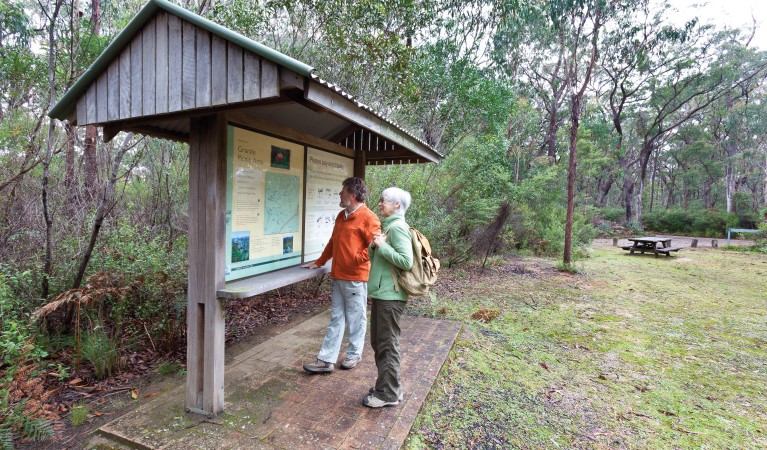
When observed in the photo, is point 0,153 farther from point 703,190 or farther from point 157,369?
point 703,190

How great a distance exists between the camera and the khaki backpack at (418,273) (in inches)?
108

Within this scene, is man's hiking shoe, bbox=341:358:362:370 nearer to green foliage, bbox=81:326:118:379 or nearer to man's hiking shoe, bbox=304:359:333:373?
man's hiking shoe, bbox=304:359:333:373

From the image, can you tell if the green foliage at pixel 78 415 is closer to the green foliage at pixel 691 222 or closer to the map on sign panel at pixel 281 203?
the map on sign panel at pixel 281 203

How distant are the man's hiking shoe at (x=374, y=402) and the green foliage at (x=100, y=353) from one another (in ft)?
7.89

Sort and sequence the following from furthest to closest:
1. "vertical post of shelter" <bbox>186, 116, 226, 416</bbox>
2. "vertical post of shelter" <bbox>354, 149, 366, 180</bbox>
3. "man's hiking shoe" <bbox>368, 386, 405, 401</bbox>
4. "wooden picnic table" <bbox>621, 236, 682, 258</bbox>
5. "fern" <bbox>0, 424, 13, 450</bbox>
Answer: "wooden picnic table" <bbox>621, 236, 682, 258</bbox>, "vertical post of shelter" <bbox>354, 149, 366, 180</bbox>, "man's hiking shoe" <bbox>368, 386, 405, 401</bbox>, "vertical post of shelter" <bbox>186, 116, 226, 416</bbox>, "fern" <bbox>0, 424, 13, 450</bbox>

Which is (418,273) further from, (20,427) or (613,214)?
(613,214)

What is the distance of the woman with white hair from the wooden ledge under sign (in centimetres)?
77

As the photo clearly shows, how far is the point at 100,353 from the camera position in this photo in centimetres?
335

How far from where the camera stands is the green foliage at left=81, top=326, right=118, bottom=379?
334 cm

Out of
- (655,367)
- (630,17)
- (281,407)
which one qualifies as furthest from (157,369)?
(630,17)

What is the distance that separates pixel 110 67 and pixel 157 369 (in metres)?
2.67

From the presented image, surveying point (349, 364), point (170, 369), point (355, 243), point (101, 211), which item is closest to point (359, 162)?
point (355, 243)

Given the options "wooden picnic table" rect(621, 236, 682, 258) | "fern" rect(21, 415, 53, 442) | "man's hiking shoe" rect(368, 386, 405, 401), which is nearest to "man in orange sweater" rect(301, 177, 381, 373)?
"man's hiking shoe" rect(368, 386, 405, 401)

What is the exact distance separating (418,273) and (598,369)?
2.64 metres
